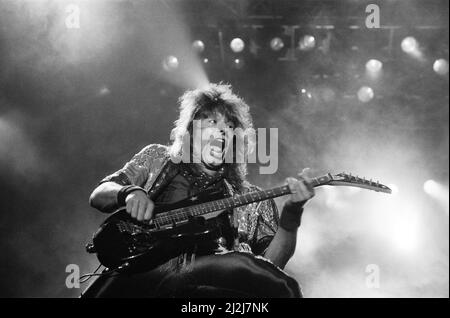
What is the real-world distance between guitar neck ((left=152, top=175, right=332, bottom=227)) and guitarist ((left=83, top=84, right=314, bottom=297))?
0.06 meters

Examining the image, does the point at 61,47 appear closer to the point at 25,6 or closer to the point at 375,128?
the point at 25,6

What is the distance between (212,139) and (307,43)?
10.4 ft

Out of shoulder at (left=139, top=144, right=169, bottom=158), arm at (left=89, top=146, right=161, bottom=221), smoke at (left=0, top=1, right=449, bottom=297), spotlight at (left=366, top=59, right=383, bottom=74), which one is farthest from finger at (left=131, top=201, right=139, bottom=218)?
spotlight at (left=366, top=59, right=383, bottom=74)

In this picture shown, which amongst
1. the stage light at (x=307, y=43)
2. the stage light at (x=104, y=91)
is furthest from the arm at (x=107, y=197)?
the stage light at (x=307, y=43)

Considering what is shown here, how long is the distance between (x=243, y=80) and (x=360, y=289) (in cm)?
397

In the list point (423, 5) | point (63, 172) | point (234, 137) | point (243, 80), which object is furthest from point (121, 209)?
point (423, 5)

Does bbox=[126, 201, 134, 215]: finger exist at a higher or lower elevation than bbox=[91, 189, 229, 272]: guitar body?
higher

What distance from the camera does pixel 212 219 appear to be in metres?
2.33

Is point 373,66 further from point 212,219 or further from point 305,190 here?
point 212,219

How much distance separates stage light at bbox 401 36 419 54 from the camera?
5367 millimetres

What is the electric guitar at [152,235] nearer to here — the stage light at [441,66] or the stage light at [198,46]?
the stage light at [198,46]

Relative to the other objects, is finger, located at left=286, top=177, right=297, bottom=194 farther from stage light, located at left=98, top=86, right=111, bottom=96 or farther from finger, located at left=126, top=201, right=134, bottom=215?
stage light, located at left=98, top=86, right=111, bottom=96

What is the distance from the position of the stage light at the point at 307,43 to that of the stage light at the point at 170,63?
1772 mm

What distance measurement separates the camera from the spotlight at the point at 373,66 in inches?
221
